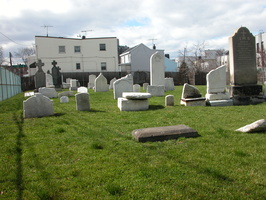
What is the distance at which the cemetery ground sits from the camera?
3.13 metres

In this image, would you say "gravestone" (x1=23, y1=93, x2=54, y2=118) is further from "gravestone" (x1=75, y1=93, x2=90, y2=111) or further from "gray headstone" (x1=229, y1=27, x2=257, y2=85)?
"gray headstone" (x1=229, y1=27, x2=257, y2=85)

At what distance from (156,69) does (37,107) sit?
10999 mm

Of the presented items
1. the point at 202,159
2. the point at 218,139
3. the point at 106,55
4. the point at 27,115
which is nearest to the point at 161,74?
the point at 27,115

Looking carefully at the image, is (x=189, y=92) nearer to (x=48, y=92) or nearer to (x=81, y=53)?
(x=48, y=92)

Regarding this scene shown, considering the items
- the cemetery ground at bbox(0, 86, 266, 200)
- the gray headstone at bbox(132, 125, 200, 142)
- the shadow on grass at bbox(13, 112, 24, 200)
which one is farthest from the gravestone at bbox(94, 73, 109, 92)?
the gray headstone at bbox(132, 125, 200, 142)

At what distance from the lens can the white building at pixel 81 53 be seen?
127 feet

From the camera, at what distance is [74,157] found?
14.4 ft

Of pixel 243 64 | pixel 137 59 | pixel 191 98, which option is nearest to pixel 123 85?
pixel 191 98

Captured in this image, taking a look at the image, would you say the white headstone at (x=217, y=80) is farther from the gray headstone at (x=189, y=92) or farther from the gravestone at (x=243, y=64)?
the gravestone at (x=243, y=64)

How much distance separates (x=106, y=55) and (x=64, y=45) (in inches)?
279

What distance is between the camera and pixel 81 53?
132 ft

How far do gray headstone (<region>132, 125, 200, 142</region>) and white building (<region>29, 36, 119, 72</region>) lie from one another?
119ft

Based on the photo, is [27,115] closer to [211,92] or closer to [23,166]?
[23,166]

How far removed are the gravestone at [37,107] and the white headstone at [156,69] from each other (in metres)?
10.4
